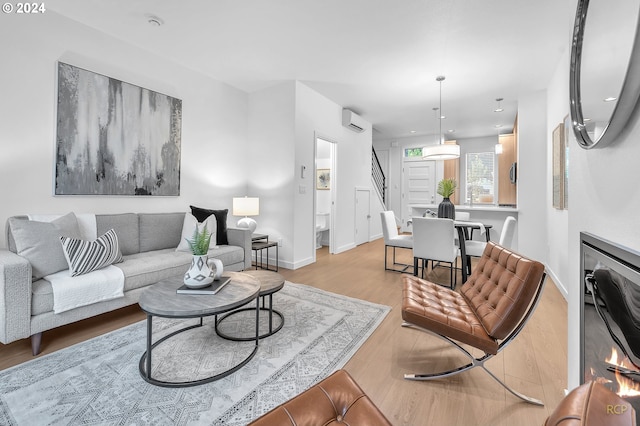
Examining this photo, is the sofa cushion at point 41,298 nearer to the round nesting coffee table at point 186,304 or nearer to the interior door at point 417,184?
the round nesting coffee table at point 186,304

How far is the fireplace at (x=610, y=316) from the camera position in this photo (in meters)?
0.79

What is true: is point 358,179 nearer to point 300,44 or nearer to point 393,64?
point 393,64

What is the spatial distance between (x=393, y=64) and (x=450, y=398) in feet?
12.0

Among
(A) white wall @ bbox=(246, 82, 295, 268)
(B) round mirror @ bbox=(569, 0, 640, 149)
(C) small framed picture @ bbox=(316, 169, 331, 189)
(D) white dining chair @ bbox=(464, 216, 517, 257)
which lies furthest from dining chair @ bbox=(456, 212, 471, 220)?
(B) round mirror @ bbox=(569, 0, 640, 149)

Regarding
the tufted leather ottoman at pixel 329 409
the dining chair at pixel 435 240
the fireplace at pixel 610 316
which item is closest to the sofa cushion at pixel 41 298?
the tufted leather ottoman at pixel 329 409

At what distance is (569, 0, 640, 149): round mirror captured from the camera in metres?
0.83

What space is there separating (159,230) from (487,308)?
3.39 m

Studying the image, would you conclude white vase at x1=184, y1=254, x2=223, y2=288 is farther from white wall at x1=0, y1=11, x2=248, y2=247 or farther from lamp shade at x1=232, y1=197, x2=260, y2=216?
lamp shade at x1=232, y1=197, x2=260, y2=216

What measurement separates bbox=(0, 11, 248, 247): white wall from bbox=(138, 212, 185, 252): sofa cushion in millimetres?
263

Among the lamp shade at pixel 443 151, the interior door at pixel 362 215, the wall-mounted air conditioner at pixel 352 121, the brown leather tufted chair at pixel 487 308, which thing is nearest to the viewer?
the brown leather tufted chair at pixel 487 308

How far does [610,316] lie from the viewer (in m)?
0.94

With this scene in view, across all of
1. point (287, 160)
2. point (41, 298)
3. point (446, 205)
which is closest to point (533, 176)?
point (446, 205)

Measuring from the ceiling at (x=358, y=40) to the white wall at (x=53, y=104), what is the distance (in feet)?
0.64

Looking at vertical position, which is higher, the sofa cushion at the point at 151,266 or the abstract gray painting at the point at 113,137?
the abstract gray painting at the point at 113,137
